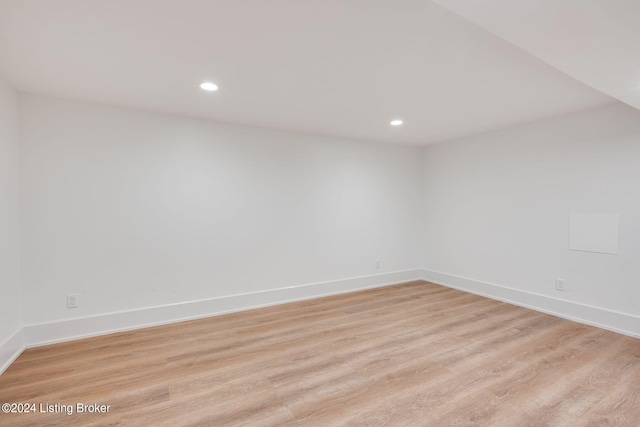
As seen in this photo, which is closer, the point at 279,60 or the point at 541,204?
the point at 279,60

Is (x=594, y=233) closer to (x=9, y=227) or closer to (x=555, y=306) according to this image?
(x=555, y=306)

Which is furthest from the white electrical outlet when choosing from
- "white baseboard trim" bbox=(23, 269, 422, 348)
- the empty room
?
"white baseboard trim" bbox=(23, 269, 422, 348)

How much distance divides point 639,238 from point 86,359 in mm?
5251

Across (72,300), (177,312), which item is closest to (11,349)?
(72,300)

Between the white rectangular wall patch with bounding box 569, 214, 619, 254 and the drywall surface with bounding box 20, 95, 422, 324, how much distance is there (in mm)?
2388

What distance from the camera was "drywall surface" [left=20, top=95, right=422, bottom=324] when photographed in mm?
2768

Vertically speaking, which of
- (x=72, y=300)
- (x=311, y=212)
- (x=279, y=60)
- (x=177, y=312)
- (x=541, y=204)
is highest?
(x=279, y=60)

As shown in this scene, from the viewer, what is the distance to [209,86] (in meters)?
2.53

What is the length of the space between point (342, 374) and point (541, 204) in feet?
10.5

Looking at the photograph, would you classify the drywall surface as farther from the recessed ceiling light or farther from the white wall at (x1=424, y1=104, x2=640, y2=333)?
the white wall at (x1=424, y1=104, x2=640, y2=333)

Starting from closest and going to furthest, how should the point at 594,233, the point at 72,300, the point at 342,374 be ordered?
the point at 342,374
the point at 72,300
the point at 594,233

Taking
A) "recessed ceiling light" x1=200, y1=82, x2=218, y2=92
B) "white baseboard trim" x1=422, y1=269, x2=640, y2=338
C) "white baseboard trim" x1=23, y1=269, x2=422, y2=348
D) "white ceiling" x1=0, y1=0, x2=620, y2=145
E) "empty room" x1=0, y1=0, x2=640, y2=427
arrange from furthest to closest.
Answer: "white baseboard trim" x1=422, y1=269, x2=640, y2=338, "white baseboard trim" x1=23, y1=269, x2=422, y2=348, "recessed ceiling light" x1=200, y1=82, x2=218, y2=92, "empty room" x1=0, y1=0, x2=640, y2=427, "white ceiling" x1=0, y1=0, x2=620, y2=145

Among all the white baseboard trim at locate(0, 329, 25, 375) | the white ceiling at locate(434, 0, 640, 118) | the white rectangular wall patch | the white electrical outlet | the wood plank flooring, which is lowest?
the wood plank flooring

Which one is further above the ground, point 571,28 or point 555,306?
point 571,28
